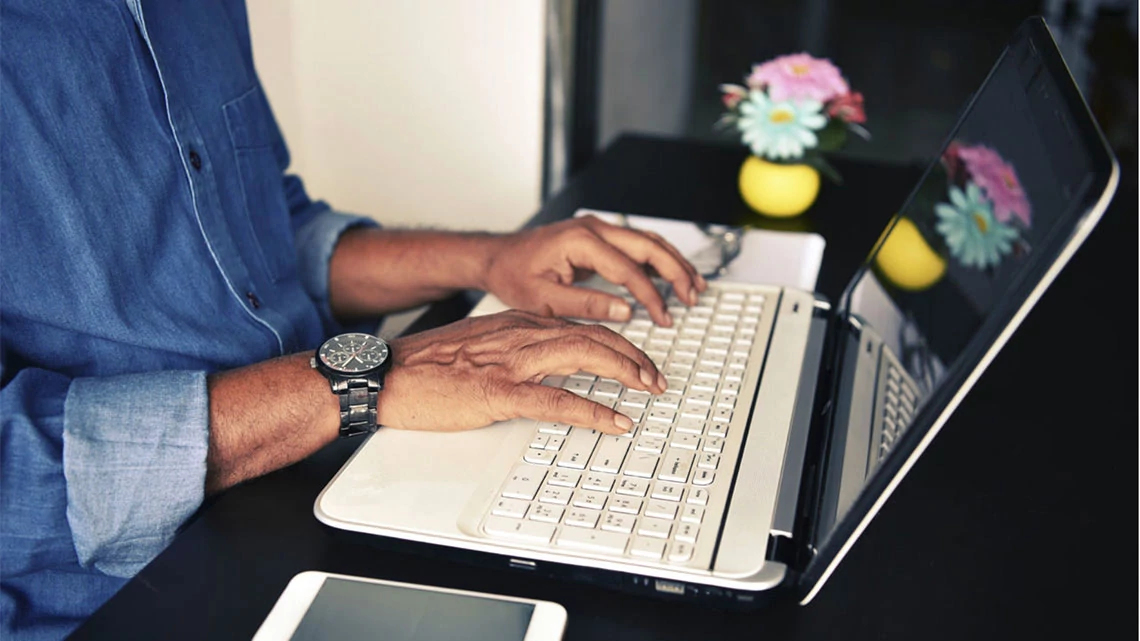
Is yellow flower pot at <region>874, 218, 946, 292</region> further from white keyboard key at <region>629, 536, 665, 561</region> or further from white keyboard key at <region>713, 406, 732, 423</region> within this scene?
white keyboard key at <region>629, 536, 665, 561</region>

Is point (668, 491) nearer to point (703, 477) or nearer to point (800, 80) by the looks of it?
point (703, 477)

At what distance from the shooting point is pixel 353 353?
85cm

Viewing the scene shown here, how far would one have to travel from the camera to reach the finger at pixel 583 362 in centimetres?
85

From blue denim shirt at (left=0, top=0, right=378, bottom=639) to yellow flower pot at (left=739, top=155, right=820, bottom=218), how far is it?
653 millimetres

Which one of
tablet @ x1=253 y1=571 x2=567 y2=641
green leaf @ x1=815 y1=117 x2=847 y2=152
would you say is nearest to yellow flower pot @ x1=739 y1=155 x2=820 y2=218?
green leaf @ x1=815 y1=117 x2=847 y2=152

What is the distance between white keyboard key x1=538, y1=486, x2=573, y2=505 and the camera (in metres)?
0.72

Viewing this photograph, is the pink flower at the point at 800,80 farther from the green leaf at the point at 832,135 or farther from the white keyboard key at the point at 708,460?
the white keyboard key at the point at 708,460

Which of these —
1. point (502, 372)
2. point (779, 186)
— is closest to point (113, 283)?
point (502, 372)

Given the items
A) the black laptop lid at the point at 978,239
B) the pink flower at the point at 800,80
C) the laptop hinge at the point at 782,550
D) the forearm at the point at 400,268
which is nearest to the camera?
the black laptop lid at the point at 978,239

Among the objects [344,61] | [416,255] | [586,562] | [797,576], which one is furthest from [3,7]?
[344,61]

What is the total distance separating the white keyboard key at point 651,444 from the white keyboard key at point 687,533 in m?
0.09

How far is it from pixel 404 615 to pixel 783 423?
36cm

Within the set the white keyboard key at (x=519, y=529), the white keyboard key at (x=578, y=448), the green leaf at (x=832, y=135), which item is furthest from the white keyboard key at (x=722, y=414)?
the green leaf at (x=832, y=135)

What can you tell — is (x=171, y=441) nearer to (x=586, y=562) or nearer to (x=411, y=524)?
(x=411, y=524)
